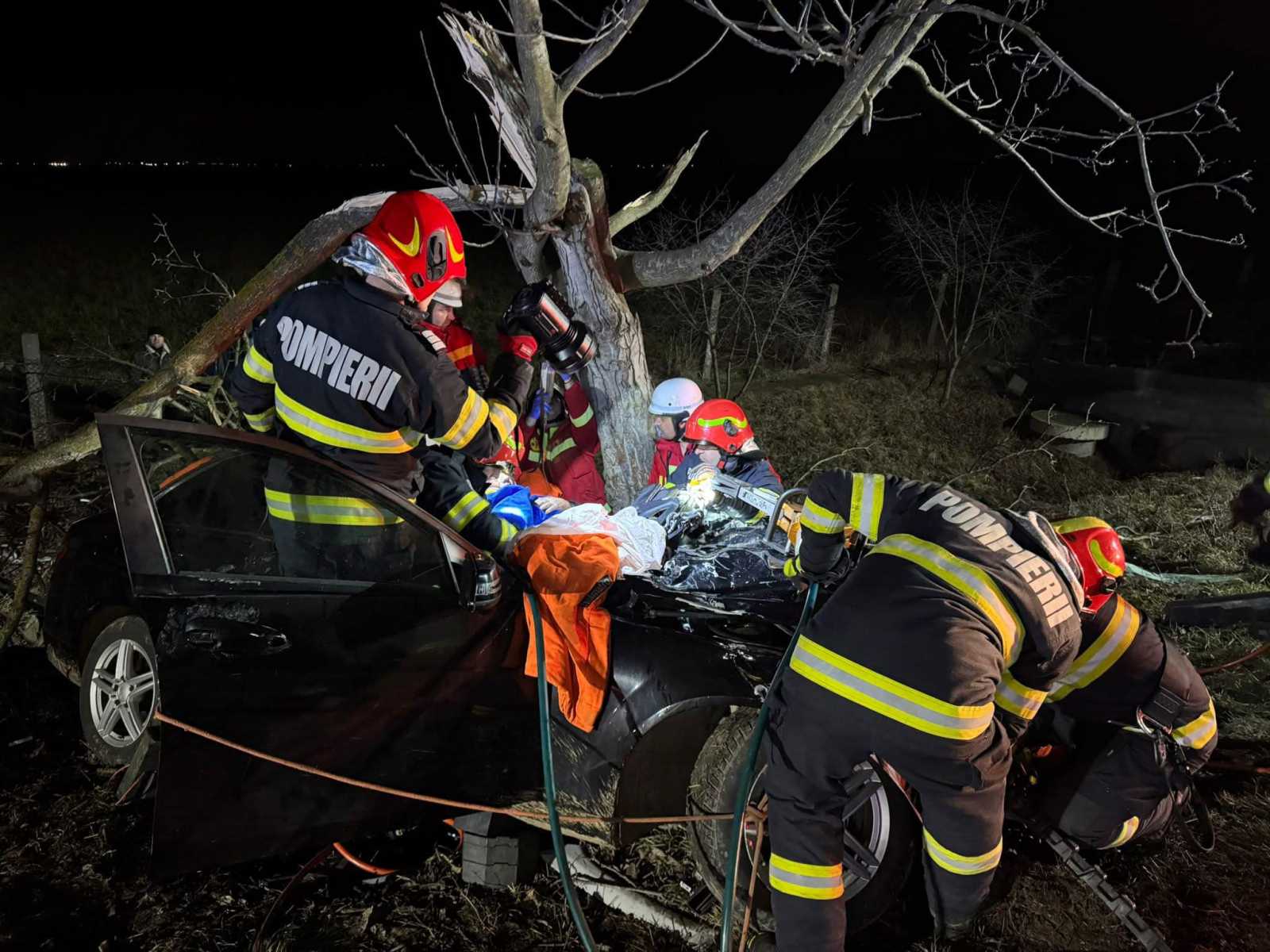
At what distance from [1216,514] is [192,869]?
801 centimetres

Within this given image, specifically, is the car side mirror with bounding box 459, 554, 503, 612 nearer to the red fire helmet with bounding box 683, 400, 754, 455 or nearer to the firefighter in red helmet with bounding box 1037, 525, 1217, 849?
the firefighter in red helmet with bounding box 1037, 525, 1217, 849

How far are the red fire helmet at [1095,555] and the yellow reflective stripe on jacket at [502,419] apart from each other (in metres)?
2.17

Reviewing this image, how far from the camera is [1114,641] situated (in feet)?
9.14

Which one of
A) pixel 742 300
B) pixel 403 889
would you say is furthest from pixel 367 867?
pixel 742 300

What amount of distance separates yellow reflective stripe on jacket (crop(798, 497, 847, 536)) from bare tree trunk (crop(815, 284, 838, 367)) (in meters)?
11.4

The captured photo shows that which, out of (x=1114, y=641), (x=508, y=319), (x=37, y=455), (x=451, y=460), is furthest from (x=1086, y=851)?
(x=37, y=455)

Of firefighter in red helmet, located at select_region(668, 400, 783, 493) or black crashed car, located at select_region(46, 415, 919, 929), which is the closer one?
black crashed car, located at select_region(46, 415, 919, 929)

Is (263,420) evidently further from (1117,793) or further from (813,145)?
(1117,793)

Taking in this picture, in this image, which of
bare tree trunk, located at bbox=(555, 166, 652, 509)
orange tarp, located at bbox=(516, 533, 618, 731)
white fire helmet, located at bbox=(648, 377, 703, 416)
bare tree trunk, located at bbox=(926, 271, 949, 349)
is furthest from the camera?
bare tree trunk, located at bbox=(926, 271, 949, 349)

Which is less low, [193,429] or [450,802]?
[193,429]

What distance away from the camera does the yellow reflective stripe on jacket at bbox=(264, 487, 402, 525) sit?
9.37ft

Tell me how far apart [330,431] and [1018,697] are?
255 centimetres

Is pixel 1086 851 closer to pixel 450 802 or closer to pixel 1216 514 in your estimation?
pixel 450 802

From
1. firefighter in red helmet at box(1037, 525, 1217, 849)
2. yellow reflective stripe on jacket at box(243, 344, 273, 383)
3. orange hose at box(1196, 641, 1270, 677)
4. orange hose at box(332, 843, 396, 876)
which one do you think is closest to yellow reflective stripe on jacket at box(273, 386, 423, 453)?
yellow reflective stripe on jacket at box(243, 344, 273, 383)
